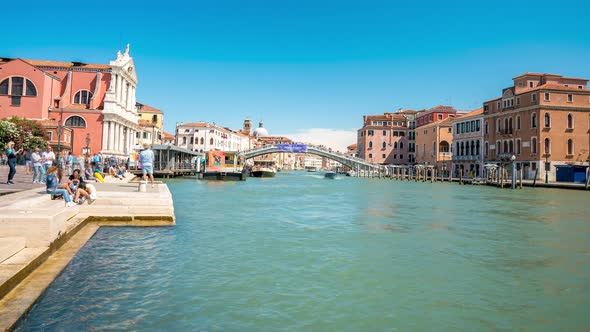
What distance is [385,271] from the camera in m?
6.65

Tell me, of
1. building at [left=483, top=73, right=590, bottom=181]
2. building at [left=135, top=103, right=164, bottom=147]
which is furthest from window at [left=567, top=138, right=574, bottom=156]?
building at [left=135, top=103, right=164, bottom=147]

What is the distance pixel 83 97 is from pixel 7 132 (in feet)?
47.2

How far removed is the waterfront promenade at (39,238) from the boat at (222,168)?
2973cm

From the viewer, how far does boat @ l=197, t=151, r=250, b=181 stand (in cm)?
3941

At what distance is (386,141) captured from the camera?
7175 cm

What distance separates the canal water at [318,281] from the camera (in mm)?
4422

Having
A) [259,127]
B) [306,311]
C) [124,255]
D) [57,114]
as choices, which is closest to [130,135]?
[57,114]

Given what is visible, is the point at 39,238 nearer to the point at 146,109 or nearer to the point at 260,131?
the point at 146,109

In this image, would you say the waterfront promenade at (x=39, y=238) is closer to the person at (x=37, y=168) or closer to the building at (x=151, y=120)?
the person at (x=37, y=168)

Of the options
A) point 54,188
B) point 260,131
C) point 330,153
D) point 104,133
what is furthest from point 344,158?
point 260,131

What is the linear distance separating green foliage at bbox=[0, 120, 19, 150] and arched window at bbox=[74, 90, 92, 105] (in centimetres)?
1276

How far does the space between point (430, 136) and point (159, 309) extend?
61.0 metres

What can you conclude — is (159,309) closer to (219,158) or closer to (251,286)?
(251,286)

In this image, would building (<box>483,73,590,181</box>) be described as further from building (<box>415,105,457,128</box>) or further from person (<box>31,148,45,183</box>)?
person (<box>31,148,45,183</box>)
